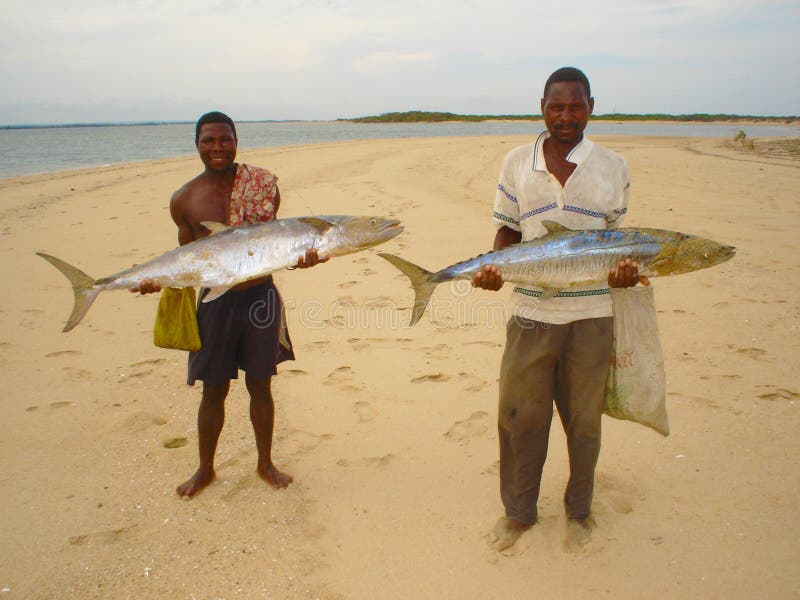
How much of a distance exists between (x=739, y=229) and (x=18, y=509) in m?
9.86

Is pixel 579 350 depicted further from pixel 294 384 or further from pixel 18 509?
pixel 18 509

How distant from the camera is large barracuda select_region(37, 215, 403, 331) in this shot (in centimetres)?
299

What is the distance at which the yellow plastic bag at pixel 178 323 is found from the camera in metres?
3.15

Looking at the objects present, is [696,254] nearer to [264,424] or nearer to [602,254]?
[602,254]

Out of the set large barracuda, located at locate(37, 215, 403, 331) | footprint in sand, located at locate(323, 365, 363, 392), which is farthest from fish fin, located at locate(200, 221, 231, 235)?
footprint in sand, located at locate(323, 365, 363, 392)

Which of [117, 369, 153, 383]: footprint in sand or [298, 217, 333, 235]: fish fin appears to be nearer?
[298, 217, 333, 235]: fish fin

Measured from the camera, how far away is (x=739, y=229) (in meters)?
9.05

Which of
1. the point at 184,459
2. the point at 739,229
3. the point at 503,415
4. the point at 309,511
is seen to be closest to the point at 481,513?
the point at 503,415

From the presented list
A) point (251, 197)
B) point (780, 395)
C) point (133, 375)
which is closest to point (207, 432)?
point (251, 197)

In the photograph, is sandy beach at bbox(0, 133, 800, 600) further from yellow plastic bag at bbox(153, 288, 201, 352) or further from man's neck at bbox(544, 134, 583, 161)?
man's neck at bbox(544, 134, 583, 161)

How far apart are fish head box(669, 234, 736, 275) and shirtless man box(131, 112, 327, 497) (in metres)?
1.81

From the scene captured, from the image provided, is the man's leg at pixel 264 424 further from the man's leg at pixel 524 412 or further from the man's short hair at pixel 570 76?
the man's short hair at pixel 570 76

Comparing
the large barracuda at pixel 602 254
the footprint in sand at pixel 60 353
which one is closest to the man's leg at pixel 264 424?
the large barracuda at pixel 602 254

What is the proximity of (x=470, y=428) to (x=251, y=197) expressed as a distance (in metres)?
2.15
